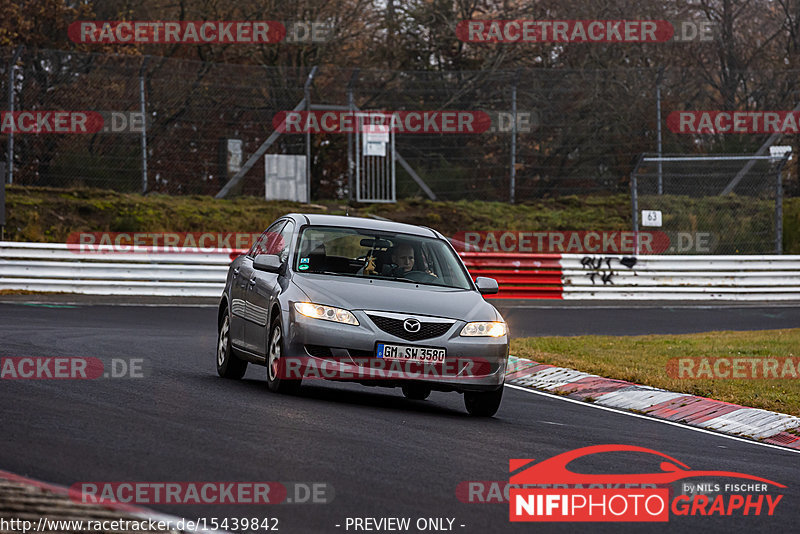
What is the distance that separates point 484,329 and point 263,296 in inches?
75.8

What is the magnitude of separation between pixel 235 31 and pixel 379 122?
617 centimetres

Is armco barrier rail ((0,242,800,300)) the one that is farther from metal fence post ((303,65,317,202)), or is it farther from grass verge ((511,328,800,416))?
grass verge ((511,328,800,416))

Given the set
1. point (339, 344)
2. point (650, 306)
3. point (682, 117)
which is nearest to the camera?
point (339, 344)

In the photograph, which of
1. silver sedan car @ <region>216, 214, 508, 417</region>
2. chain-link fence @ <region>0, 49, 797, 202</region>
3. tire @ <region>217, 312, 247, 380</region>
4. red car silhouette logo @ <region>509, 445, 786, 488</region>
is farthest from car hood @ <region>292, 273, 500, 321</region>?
chain-link fence @ <region>0, 49, 797, 202</region>

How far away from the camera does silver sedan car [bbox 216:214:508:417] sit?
9.68 m

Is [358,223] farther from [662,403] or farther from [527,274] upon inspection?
[527,274]

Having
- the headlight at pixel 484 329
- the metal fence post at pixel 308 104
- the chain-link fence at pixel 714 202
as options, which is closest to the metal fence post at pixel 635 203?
the chain-link fence at pixel 714 202

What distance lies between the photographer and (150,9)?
1254 inches

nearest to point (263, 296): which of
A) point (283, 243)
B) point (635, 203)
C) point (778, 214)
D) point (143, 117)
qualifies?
point (283, 243)

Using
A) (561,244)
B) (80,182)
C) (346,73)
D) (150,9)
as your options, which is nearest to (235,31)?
(150,9)

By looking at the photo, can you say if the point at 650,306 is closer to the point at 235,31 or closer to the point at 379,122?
the point at 379,122

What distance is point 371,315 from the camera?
974cm

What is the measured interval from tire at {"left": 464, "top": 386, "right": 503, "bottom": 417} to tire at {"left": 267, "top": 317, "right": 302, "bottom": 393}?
141cm

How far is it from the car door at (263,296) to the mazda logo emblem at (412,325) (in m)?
1.17
